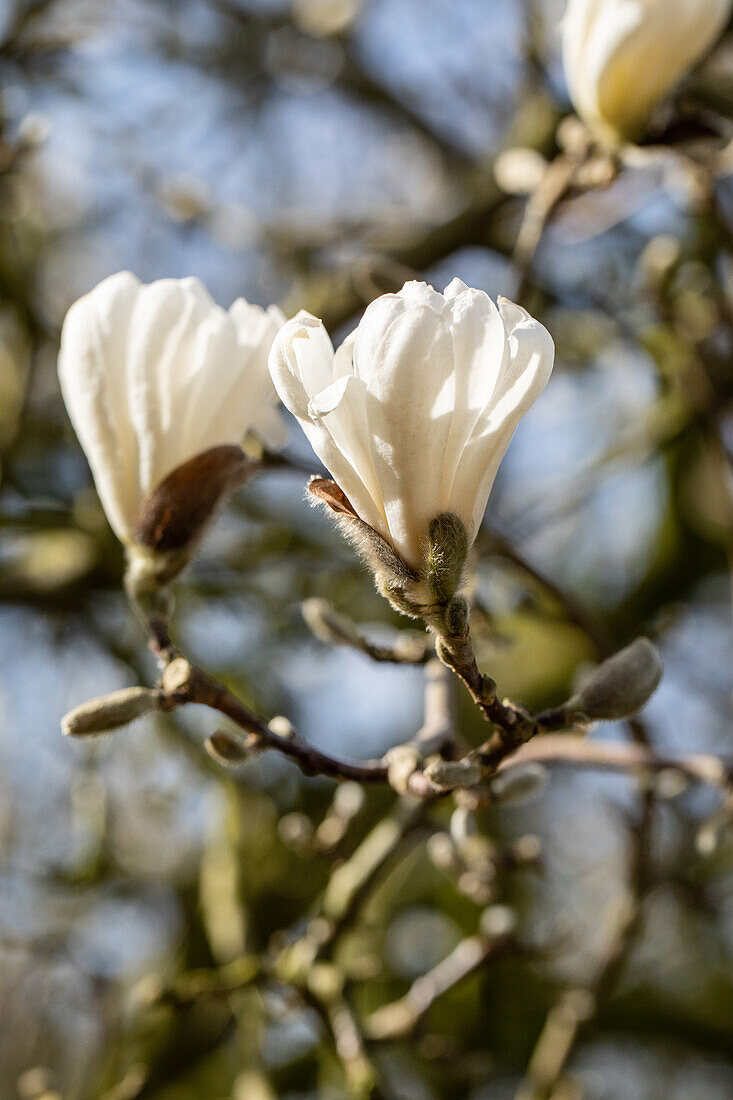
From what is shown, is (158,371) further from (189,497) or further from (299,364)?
(299,364)

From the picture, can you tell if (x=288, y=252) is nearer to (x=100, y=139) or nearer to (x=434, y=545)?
(x=100, y=139)

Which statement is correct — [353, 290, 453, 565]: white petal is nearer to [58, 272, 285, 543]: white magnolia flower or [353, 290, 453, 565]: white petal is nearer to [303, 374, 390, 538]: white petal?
[303, 374, 390, 538]: white petal

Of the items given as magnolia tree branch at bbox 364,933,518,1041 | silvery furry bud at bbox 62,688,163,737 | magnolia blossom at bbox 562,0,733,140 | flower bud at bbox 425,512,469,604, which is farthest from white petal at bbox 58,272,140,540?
magnolia tree branch at bbox 364,933,518,1041

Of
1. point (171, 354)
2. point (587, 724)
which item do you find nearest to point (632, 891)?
point (587, 724)

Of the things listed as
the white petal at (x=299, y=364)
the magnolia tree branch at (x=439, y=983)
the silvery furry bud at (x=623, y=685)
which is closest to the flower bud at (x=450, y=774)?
the silvery furry bud at (x=623, y=685)

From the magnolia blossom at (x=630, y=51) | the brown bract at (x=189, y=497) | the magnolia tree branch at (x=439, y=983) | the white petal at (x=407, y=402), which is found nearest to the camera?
the white petal at (x=407, y=402)

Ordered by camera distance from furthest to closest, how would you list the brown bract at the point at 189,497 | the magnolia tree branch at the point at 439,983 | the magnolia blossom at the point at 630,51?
the magnolia tree branch at the point at 439,983 < the magnolia blossom at the point at 630,51 < the brown bract at the point at 189,497

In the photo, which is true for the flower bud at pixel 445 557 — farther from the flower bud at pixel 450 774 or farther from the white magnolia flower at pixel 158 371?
the white magnolia flower at pixel 158 371

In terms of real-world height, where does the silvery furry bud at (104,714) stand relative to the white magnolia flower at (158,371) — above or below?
below
